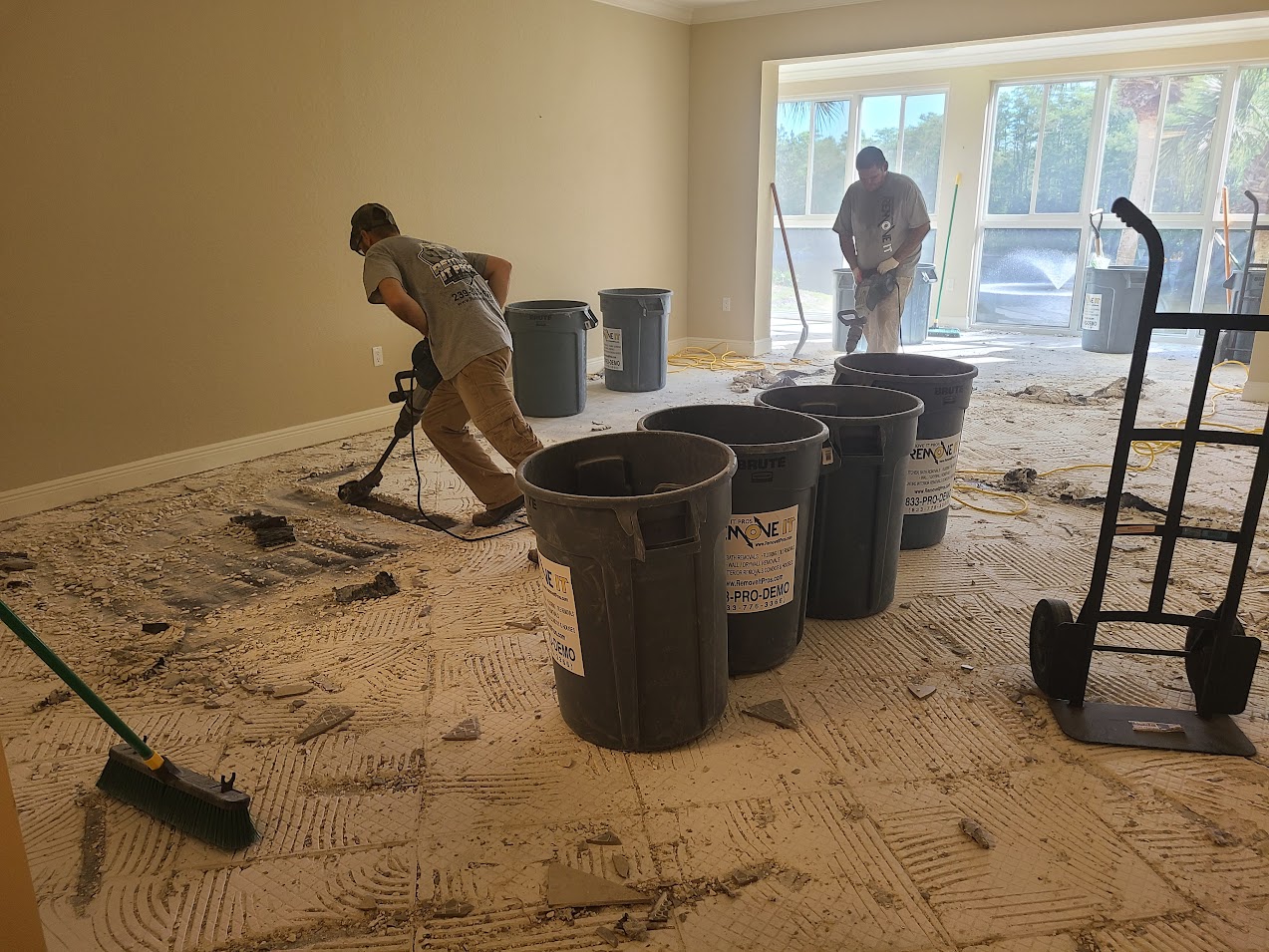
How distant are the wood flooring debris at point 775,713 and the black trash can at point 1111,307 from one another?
22.3ft

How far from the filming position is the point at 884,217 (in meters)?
5.68

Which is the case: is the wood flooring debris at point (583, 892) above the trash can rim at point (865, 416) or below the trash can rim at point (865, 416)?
below

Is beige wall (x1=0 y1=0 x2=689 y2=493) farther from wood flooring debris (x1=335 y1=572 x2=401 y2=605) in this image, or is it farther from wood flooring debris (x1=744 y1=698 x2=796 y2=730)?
wood flooring debris (x1=744 y1=698 x2=796 y2=730)

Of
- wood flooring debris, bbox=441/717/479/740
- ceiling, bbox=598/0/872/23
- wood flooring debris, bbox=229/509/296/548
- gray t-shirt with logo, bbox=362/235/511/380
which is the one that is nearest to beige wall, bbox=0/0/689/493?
ceiling, bbox=598/0/872/23

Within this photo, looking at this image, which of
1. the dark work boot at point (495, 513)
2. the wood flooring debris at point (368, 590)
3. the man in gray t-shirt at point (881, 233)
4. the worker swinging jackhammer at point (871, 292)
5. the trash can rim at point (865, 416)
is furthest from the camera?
the worker swinging jackhammer at point (871, 292)

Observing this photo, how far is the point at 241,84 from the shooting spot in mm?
4086

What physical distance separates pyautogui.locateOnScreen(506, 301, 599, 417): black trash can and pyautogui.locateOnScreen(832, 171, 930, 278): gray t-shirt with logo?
2013 mm

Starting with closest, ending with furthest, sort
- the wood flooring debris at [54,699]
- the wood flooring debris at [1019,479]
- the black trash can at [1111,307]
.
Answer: the wood flooring debris at [54,699] → the wood flooring debris at [1019,479] → the black trash can at [1111,307]

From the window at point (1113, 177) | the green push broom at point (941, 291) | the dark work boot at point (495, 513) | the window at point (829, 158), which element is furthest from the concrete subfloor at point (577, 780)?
the window at point (829, 158)

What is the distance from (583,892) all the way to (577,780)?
13.3 inches

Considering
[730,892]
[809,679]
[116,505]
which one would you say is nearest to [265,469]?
[116,505]

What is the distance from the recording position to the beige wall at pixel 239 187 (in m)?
3.53

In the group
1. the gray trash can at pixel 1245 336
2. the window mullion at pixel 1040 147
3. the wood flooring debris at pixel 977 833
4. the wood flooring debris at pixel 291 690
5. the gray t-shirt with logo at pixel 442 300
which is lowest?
the wood flooring debris at pixel 291 690

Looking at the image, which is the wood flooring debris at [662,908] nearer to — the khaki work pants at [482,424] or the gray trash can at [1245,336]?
the khaki work pants at [482,424]
